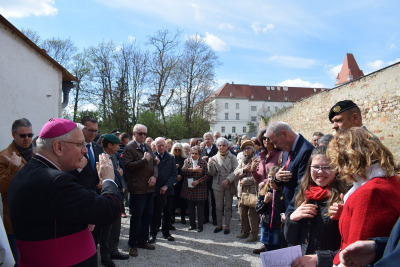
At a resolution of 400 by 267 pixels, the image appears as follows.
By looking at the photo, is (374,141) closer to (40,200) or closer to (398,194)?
(398,194)

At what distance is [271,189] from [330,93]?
1050 centimetres

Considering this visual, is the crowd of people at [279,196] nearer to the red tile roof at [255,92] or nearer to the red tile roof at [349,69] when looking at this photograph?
the red tile roof at [255,92]

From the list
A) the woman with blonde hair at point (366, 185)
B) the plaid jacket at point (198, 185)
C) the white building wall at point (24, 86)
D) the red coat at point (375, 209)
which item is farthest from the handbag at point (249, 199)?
the white building wall at point (24, 86)

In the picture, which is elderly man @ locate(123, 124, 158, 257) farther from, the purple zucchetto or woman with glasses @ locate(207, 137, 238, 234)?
the purple zucchetto

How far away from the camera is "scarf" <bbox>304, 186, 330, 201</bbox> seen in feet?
7.45

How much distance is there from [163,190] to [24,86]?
15.8ft

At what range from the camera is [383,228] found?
1354 millimetres

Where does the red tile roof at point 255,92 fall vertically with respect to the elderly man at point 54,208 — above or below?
above

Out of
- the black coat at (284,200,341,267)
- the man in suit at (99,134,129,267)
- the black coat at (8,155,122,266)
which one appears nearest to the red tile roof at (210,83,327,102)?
the man in suit at (99,134,129,267)

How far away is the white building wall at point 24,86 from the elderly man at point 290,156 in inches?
223

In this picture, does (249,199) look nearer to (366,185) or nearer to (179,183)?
(179,183)

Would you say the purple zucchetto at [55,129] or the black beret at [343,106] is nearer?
the purple zucchetto at [55,129]

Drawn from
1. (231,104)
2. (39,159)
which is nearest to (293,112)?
(39,159)

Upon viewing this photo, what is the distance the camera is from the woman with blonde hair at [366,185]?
4.45ft
